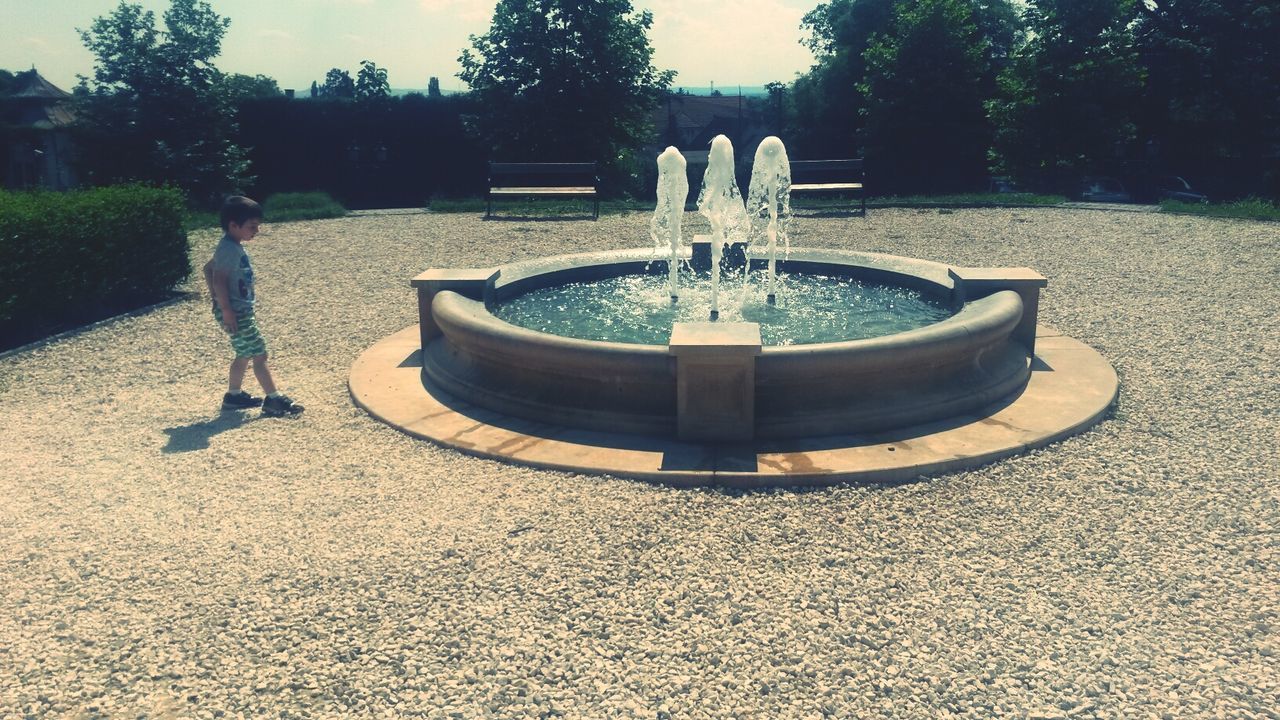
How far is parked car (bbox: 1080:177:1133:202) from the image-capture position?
83.4 ft

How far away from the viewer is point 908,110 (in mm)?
28344

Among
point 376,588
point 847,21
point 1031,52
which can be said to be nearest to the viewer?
point 376,588

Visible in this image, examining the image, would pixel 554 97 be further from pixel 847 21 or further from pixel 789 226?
pixel 847 21

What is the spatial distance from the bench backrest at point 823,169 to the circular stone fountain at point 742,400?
1171cm

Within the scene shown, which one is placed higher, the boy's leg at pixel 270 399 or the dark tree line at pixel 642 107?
the dark tree line at pixel 642 107

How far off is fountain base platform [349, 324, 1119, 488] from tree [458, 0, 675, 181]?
17052 millimetres

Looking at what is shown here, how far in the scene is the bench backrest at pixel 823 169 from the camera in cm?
1872

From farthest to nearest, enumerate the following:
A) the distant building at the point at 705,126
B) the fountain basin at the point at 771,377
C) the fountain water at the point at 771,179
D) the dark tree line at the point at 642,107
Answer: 1. the distant building at the point at 705,126
2. the dark tree line at the point at 642,107
3. the fountain water at the point at 771,179
4. the fountain basin at the point at 771,377

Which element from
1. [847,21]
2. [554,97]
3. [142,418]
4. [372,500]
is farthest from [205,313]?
[847,21]

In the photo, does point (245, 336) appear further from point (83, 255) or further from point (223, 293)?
point (83, 255)

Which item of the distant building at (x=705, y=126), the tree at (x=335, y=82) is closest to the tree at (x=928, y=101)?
the distant building at (x=705, y=126)

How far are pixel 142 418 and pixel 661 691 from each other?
5222 millimetres

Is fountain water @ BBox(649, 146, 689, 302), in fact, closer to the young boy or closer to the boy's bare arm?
the young boy

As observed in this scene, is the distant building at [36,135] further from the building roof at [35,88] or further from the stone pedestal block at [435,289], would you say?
the stone pedestal block at [435,289]
